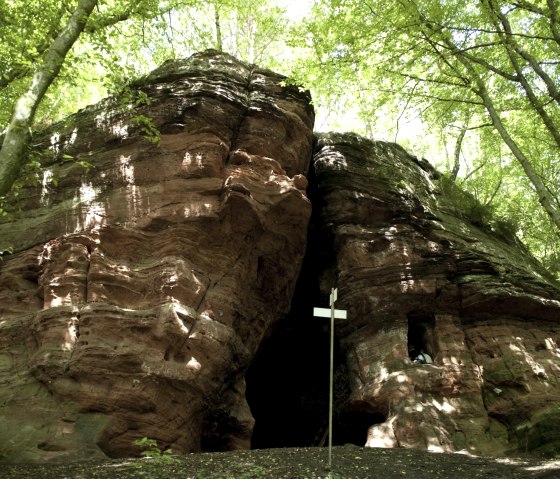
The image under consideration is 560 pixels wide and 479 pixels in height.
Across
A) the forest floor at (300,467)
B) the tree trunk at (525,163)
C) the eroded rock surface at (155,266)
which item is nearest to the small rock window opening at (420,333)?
the eroded rock surface at (155,266)

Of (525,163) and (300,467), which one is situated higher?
(525,163)

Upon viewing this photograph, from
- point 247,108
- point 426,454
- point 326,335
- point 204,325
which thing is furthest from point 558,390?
point 247,108

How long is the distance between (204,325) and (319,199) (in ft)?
24.4

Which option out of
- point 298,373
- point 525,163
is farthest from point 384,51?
point 298,373

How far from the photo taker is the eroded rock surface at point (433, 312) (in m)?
11.1

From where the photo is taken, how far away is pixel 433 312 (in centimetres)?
1350

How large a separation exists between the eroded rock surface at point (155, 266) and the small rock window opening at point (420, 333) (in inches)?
150

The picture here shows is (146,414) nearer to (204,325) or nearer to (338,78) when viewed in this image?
(204,325)

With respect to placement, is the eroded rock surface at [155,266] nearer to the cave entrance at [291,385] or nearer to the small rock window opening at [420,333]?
the cave entrance at [291,385]

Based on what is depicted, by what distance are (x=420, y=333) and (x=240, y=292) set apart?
596cm

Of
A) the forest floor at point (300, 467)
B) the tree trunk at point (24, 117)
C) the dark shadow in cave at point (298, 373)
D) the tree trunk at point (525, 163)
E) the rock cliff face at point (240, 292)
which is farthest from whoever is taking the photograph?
the dark shadow in cave at point (298, 373)

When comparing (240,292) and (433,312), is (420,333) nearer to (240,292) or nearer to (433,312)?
(433,312)

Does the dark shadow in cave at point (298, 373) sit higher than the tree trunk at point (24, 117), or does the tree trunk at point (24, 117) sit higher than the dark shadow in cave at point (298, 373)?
the tree trunk at point (24, 117)

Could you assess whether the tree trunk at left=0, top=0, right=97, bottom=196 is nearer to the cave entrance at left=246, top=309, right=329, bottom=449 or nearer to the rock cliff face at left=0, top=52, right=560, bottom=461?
the rock cliff face at left=0, top=52, right=560, bottom=461
